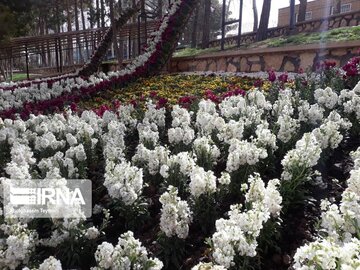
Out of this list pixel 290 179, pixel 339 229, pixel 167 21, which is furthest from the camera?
pixel 167 21

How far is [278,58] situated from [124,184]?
270 inches

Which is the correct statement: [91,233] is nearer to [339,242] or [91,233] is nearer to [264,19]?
[339,242]

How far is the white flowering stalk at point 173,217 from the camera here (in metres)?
2.52

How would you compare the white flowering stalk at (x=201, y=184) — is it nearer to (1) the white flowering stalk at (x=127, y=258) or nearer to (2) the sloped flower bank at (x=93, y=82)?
(1) the white flowering stalk at (x=127, y=258)

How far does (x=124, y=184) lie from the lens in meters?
2.97

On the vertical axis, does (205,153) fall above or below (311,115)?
below

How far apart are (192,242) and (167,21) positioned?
34.0 feet

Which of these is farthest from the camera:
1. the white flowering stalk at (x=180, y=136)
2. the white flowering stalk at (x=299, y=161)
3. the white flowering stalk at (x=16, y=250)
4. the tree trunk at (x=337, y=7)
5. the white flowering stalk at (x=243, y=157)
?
the tree trunk at (x=337, y=7)

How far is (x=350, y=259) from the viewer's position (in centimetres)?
156

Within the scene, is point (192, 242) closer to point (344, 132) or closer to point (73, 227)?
point (73, 227)

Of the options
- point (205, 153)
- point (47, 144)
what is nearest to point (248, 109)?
point (205, 153)

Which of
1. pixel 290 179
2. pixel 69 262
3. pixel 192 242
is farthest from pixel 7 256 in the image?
pixel 290 179

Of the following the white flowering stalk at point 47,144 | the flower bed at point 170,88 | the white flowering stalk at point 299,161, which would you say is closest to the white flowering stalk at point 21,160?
the white flowering stalk at point 47,144

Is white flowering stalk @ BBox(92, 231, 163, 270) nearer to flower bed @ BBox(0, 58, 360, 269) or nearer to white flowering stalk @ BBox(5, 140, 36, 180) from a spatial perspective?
flower bed @ BBox(0, 58, 360, 269)
